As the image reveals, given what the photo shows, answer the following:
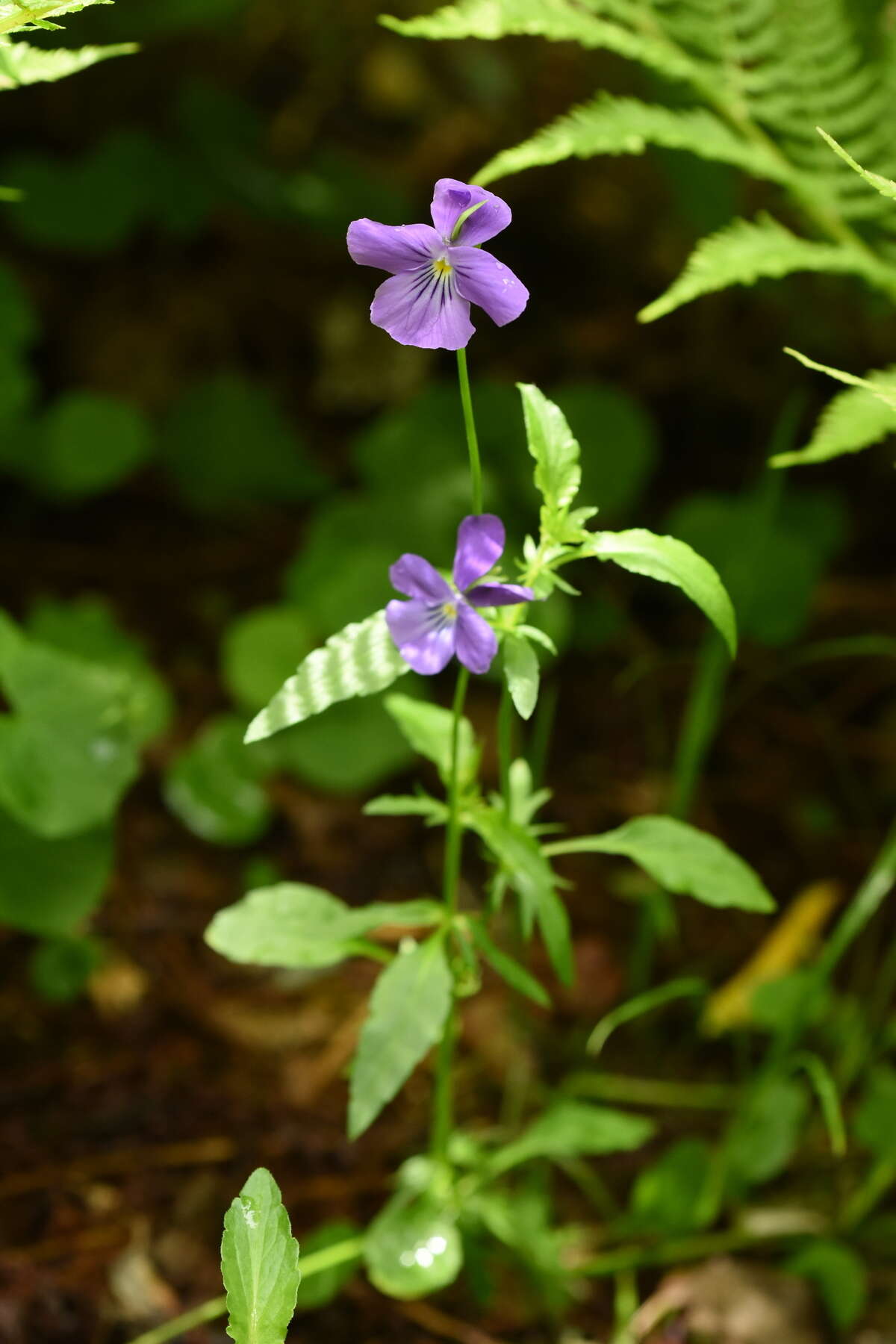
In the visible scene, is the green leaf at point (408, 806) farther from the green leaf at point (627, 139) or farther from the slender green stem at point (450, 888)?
the green leaf at point (627, 139)

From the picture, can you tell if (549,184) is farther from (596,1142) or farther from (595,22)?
(596,1142)

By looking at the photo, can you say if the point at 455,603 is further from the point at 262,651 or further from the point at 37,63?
the point at 262,651

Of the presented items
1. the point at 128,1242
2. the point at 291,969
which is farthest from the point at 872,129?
the point at 128,1242

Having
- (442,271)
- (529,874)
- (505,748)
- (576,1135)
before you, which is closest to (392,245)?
(442,271)

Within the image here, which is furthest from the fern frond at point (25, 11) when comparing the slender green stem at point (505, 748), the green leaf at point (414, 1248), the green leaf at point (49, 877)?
the green leaf at point (414, 1248)

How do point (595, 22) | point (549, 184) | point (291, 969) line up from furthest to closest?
1. point (549, 184)
2. point (291, 969)
3. point (595, 22)

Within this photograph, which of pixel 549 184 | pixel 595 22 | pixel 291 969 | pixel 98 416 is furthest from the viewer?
pixel 549 184
